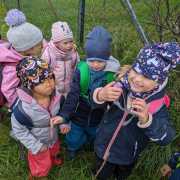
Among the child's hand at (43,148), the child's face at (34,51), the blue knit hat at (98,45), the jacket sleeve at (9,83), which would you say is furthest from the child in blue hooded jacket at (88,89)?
the child's face at (34,51)

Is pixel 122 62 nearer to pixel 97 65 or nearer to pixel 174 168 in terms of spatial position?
pixel 97 65

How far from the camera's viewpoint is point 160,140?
2.53 m

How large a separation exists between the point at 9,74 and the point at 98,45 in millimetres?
896

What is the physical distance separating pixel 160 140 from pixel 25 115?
40.9 inches

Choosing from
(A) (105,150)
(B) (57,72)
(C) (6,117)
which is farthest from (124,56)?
(A) (105,150)

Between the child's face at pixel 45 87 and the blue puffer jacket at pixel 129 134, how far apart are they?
48 cm

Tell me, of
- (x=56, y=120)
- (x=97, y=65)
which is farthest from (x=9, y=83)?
(x=97, y=65)

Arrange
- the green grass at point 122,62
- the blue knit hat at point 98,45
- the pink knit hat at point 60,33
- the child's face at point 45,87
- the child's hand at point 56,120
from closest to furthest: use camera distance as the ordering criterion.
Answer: the blue knit hat at point 98,45, the child's face at point 45,87, the child's hand at point 56,120, the pink knit hat at point 60,33, the green grass at point 122,62

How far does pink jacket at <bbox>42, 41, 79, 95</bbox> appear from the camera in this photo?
3.39 metres

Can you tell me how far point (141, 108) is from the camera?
227 cm

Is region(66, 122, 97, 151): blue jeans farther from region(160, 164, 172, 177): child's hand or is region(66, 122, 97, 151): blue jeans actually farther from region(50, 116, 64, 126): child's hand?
region(160, 164, 172, 177): child's hand

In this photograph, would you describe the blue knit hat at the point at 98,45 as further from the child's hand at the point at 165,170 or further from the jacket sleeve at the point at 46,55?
the child's hand at the point at 165,170

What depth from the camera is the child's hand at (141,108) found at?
89.0 inches

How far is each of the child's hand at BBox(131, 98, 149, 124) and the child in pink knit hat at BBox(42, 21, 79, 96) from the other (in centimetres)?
119
